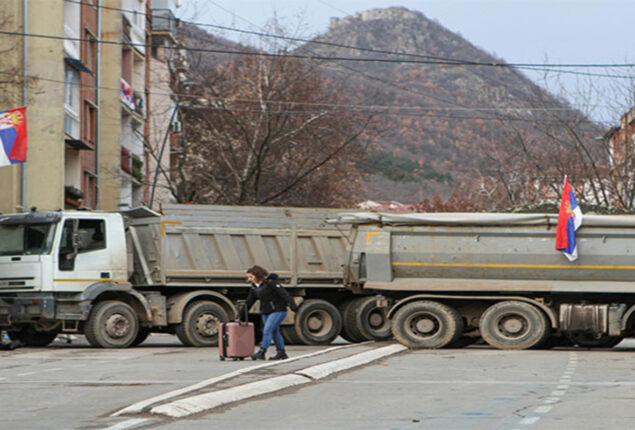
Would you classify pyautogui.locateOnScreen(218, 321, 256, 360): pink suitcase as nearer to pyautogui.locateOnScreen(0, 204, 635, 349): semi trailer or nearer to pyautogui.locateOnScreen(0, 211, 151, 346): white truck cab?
pyautogui.locateOnScreen(0, 204, 635, 349): semi trailer

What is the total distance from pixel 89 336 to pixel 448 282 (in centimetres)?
699

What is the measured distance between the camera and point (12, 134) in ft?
96.2

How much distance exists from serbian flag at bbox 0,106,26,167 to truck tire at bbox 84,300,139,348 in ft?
22.5

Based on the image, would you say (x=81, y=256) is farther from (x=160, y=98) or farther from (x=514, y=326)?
(x=160, y=98)

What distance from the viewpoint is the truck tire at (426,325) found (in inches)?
885

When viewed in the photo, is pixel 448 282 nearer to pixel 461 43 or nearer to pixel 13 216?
pixel 13 216

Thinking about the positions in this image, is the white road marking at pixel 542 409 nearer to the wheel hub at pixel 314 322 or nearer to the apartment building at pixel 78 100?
the wheel hub at pixel 314 322

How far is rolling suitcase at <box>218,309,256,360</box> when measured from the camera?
1880cm

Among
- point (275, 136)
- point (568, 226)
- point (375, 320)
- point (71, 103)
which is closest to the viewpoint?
point (568, 226)

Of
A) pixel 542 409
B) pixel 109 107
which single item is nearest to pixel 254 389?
pixel 542 409

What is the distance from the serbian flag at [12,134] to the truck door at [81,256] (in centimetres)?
605

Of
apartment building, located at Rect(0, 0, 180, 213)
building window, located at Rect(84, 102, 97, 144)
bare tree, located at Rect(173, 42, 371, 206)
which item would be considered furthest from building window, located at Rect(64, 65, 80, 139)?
bare tree, located at Rect(173, 42, 371, 206)

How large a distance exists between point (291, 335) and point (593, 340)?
237 inches

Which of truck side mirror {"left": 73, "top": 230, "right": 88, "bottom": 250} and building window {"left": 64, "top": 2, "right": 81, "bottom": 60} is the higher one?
building window {"left": 64, "top": 2, "right": 81, "bottom": 60}
